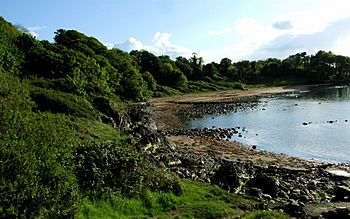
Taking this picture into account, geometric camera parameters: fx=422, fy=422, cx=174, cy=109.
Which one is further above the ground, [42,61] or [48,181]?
[42,61]

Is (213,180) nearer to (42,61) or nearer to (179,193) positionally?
(179,193)

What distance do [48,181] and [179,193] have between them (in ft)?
25.0

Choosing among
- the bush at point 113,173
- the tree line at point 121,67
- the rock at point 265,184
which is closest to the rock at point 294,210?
the rock at point 265,184

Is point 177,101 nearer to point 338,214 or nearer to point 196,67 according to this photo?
point 196,67

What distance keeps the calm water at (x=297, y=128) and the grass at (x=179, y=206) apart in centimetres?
2330

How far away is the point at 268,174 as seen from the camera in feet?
100.0

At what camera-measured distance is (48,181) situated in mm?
15578

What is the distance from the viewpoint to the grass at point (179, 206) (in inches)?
704

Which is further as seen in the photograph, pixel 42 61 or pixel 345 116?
pixel 345 116

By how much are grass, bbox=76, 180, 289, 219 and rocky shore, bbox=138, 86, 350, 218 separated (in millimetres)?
1975

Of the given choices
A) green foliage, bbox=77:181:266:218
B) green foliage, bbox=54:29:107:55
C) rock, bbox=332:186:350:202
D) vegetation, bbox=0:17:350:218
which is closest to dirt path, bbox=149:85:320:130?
green foliage, bbox=54:29:107:55

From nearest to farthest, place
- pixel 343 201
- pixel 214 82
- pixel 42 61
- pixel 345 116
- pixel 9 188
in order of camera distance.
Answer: pixel 9 188, pixel 343 201, pixel 42 61, pixel 345 116, pixel 214 82

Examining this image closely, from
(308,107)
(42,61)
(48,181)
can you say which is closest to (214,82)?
(308,107)

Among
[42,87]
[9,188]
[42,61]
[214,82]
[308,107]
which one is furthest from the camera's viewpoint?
[214,82]
